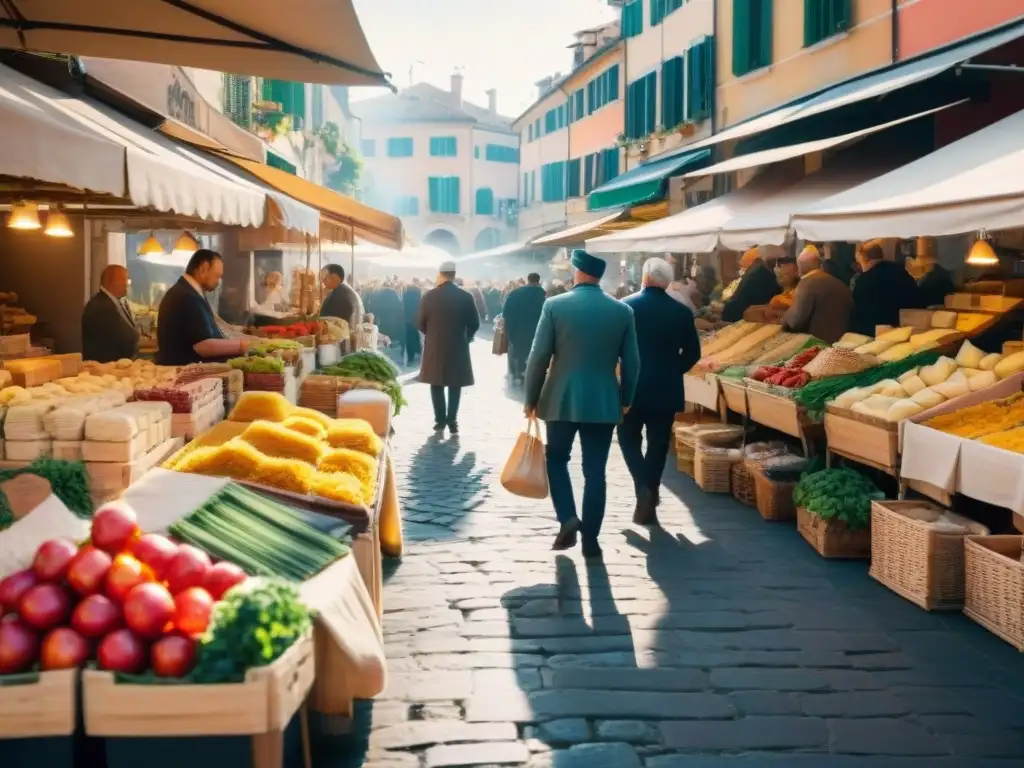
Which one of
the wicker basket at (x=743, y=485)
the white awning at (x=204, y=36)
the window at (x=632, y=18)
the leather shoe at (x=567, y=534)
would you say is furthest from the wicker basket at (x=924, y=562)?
the window at (x=632, y=18)

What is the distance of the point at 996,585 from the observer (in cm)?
581

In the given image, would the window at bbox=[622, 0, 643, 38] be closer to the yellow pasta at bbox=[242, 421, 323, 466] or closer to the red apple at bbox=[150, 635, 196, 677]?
the yellow pasta at bbox=[242, 421, 323, 466]

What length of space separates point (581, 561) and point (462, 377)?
6.01m

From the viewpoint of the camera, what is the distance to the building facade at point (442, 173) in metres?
68.0

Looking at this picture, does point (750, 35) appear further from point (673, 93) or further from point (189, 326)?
point (189, 326)

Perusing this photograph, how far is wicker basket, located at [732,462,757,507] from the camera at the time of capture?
30.3 ft

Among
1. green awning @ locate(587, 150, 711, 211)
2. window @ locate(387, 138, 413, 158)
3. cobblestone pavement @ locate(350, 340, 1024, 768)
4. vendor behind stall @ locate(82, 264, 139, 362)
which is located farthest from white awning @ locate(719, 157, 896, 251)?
window @ locate(387, 138, 413, 158)

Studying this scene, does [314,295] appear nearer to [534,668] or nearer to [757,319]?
[757,319]

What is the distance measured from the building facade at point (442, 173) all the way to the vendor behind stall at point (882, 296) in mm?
56613

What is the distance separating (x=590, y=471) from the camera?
24.2ft

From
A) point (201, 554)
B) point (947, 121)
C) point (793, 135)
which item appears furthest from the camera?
point (793, 135)

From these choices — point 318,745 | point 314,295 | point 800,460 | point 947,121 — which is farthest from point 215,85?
point 318,745

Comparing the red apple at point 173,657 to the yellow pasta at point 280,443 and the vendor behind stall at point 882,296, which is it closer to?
the yellow pasta at point 280,443

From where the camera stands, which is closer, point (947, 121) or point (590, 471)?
point (590, 471)
